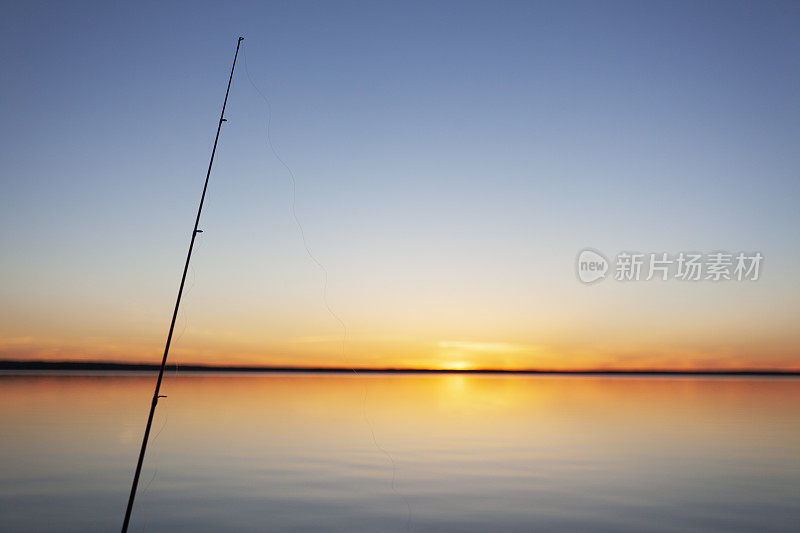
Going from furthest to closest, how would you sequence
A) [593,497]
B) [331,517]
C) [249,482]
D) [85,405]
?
[85,405] → [249,482] → [593,497] → [331,517]

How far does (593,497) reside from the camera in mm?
12727

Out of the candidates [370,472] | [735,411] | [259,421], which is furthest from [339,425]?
[735,411]

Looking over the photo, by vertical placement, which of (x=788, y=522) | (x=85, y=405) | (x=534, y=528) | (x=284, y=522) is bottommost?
(x=85, y=405)

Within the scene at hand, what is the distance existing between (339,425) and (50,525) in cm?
1455

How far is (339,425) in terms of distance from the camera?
2447 cm

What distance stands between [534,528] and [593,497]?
268 cm

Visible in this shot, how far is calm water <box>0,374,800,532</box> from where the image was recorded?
36.3 ft

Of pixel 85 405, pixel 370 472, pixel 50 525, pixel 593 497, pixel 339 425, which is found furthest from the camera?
pixel 85 405

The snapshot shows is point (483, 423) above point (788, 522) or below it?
below

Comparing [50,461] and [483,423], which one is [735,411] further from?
[50,461]

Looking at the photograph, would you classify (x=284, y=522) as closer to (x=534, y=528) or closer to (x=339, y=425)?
(x=534, y=528)

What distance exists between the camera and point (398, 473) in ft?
49.4

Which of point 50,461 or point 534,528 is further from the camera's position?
Result: point 50,461

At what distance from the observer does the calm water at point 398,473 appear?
36.3 ft
